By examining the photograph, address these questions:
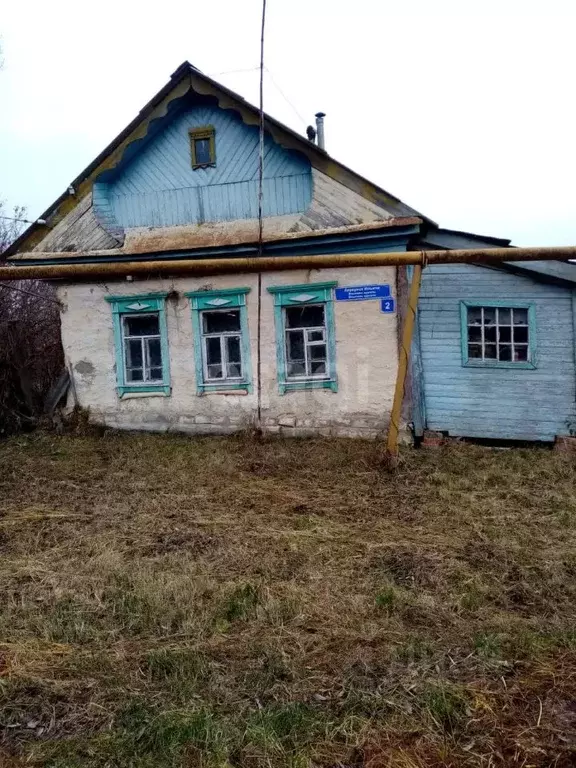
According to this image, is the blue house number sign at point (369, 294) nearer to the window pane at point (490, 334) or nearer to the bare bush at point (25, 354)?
the window pane at point (490, 334)

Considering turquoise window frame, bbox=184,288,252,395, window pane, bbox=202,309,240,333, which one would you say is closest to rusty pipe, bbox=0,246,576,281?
turquoise window frame, bbox=184,288,252,395

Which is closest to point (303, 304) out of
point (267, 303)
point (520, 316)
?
point (267, 303)

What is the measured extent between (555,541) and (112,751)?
11.4 feet

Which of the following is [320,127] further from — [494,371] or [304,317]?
[494,371]

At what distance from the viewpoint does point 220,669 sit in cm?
307

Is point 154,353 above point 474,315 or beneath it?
beneath

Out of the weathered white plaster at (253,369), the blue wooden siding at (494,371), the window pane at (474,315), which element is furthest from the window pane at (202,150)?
the window pane at (474,315)

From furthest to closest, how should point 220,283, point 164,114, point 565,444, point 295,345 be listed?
1. point 220,283
2. point 295,345
3. point 164,114
4. point 565,444

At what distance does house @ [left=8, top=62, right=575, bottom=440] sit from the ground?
1688mm

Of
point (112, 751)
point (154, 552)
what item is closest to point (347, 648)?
point (112, 751)

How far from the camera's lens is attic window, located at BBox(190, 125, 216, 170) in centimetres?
856

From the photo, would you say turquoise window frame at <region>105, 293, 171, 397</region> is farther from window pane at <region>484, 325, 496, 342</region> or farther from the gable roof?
window pane at <region>484, 325, 496, 342</region>

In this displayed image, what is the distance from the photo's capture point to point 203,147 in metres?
8.65

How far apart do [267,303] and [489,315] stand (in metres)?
2.90
